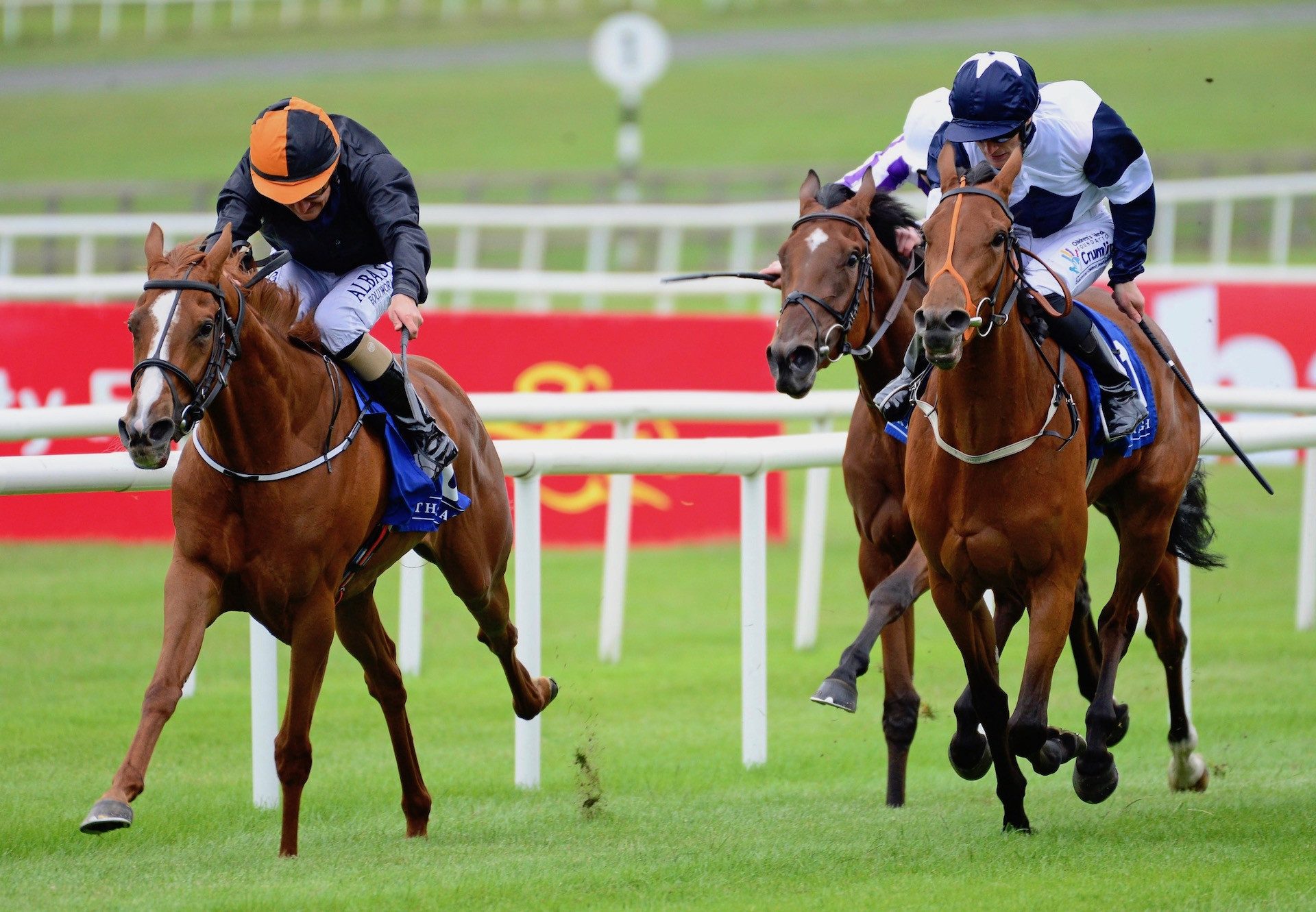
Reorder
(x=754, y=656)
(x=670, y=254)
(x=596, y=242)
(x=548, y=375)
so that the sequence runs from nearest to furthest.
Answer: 1. (x=754, y=656)
2. (x=548, y=375)
3. (x=596, y=242)
4. (x=670, y=254)

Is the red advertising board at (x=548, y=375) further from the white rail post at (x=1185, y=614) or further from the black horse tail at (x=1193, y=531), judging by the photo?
the black horse tail at (x=1193, y=531)

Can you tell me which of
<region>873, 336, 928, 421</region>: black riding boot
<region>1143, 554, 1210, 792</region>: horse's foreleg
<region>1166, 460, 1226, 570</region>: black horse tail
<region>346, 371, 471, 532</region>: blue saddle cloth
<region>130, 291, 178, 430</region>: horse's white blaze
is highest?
<region>130, 291, 178, 430</region>: horse's white blaze

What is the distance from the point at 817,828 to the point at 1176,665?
5.71ft

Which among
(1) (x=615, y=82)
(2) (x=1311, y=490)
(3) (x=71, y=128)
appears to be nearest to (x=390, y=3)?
(3) (x=71, y=128)

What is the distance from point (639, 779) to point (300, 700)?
158 cm

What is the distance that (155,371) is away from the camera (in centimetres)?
432

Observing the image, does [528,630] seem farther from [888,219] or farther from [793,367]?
[888,219]

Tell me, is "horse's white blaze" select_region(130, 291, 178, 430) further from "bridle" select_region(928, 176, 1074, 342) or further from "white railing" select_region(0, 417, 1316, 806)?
"bridle" select_region(928, 176, 1074, 342)

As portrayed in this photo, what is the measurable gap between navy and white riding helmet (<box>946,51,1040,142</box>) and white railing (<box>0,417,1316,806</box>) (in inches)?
70.0

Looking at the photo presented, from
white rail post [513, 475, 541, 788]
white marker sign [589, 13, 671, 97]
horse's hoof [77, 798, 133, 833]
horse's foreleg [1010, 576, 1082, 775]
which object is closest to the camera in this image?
horse's hoof [77, 798, 133, 833]

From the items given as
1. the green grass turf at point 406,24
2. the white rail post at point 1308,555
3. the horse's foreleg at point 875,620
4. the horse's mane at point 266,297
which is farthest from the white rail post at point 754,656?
the green grass turf at point 406,24

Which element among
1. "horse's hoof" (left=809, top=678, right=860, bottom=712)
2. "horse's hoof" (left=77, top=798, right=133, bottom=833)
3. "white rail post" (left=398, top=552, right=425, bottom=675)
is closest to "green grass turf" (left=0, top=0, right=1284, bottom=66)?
"white rail post" (left=398, top=552, right=425, bottom=675)

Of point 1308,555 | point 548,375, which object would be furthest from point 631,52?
point 1308,555

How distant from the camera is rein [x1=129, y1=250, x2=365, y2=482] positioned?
14.3 feet
